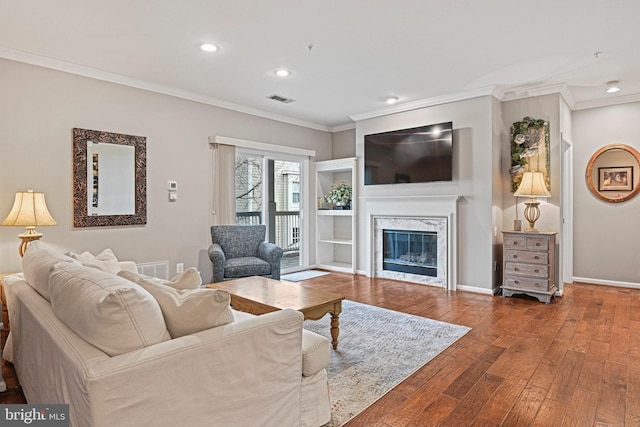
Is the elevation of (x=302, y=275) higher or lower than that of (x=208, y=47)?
lower

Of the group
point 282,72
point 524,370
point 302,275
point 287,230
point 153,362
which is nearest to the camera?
point 153,362

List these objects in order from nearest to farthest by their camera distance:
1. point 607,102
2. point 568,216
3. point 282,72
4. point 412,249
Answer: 1. point 282,72
2. point 607,102
3. point 568,216
4. point 412,249

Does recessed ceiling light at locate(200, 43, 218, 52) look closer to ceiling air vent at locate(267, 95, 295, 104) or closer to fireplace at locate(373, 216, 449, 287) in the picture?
ceiling air vent at locate(267, 95, 295, 104)

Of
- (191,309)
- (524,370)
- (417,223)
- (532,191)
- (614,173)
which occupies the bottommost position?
(524,370)

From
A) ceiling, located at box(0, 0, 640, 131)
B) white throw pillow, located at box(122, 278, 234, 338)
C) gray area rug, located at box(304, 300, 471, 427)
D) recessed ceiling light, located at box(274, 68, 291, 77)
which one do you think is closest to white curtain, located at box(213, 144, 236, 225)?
ceiling, located at box(0, 0, 640, 131)

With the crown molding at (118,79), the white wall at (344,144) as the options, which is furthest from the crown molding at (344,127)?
the crown molding at (118,79)

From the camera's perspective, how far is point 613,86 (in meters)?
4.45

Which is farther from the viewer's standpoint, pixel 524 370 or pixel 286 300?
pixel 286 300

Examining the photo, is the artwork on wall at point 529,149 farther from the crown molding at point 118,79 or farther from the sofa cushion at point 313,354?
the sofa cushion at point 313,354

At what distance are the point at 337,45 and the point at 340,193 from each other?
3266mm

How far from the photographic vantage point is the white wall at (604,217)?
16.3 ft

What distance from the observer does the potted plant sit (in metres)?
6.40

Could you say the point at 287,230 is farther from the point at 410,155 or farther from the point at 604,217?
the point at 604,217

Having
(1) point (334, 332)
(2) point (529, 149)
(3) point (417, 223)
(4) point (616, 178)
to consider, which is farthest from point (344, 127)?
(1) point (334, 332)
